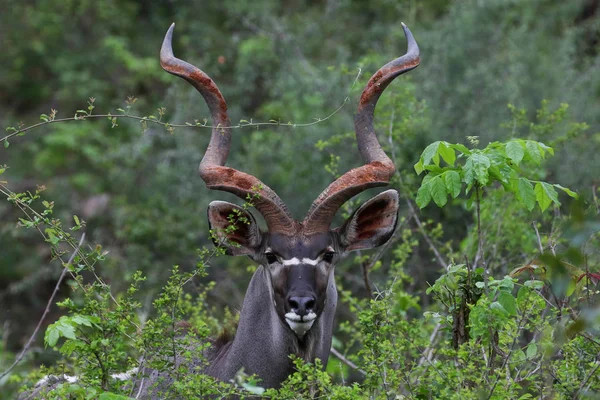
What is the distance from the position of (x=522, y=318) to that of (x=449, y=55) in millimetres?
7806

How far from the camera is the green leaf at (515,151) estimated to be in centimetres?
575

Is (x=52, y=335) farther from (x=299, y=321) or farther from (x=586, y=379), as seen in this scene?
(x=586, y=379)

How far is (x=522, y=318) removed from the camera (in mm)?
5766

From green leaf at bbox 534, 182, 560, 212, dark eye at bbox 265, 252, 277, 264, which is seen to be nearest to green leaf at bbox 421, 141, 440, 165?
green leaf at bbox 534, 182, 560, 212

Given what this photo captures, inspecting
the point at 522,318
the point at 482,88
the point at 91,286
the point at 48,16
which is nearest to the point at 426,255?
the point at 482,88

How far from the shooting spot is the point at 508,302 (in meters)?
5.53

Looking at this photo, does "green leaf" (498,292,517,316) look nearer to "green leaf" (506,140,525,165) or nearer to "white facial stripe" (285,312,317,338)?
"green leaf" (506,140,525,165)

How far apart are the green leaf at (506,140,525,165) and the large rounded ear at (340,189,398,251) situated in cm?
115

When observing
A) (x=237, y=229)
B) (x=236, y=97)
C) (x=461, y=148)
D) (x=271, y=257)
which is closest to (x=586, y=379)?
(x=461, y=148)

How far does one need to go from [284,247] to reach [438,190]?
1.19 m

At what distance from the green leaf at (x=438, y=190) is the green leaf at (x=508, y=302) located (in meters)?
0.61

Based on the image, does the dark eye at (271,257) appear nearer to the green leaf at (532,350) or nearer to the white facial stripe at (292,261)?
the white facial stripe at (292,261)

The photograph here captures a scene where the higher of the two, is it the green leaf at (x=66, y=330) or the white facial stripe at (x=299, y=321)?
the green leaf at (x=66, y=330)

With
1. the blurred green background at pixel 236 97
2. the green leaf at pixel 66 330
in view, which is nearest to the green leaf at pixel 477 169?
the green leaf at pixel 66 330
